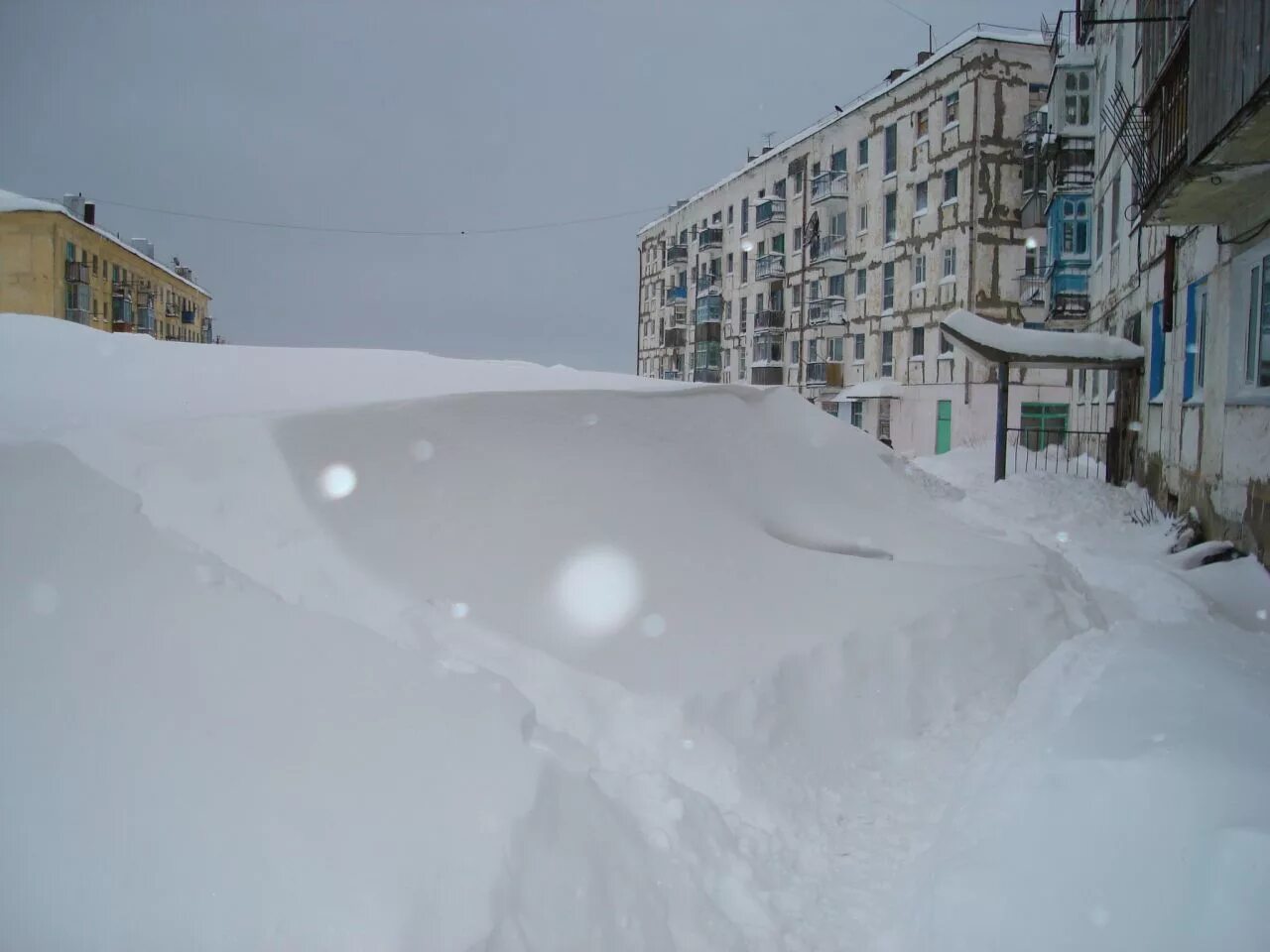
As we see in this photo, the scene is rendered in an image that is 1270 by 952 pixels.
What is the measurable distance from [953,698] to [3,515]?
5.32 metres

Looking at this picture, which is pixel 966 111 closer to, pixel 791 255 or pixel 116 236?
pixel 791 255

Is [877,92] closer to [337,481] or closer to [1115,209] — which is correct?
[1115,209]

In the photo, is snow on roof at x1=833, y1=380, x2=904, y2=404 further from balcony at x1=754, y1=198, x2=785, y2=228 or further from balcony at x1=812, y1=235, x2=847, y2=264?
balcony at x1=754, y1=198, x2=785, y2=228

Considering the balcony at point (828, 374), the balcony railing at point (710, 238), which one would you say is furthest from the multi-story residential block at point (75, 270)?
the balcony railing at point (710, 238)

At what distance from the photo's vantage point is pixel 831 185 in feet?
118

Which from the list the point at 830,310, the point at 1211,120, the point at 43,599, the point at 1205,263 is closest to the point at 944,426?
the point at 830,310

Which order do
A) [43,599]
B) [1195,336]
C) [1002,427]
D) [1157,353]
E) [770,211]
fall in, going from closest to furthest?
[43,599] → [1195,336] → [1157,353] → [1002,427] → [770,211]

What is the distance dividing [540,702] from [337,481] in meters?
2.05

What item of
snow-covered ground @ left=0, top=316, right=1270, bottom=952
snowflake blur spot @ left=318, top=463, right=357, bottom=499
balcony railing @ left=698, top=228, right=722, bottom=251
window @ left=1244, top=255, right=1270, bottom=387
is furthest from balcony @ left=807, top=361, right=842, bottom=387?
snowflake blur spot @ left=318, top=463, right=357, bottom=499

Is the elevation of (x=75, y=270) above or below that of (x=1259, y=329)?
above

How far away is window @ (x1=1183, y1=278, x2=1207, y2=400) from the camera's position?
36.6 feet

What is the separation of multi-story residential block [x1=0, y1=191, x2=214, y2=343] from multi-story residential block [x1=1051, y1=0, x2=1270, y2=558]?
33.7m

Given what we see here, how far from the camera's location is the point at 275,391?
6750 millimetres

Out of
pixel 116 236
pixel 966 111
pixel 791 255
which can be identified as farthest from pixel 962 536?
pixel 116 236
